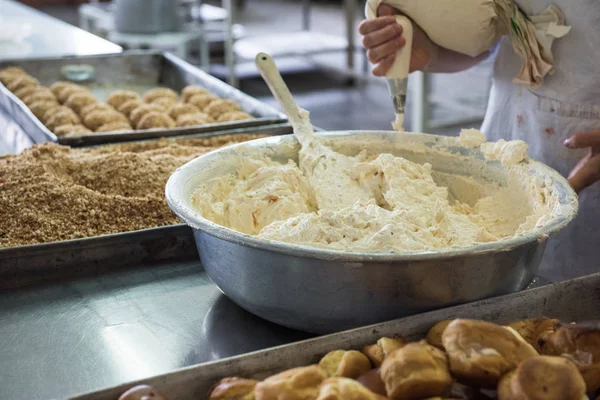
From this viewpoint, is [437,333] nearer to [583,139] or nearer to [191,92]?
[583,139]

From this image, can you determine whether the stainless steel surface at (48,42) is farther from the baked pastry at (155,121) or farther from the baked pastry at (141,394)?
the baked pastry at (141,394)

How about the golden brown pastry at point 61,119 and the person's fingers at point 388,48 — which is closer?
the person's fingers at point 388,48

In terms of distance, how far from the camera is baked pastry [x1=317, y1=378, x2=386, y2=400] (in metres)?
0.63

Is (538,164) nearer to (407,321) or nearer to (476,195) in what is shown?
(476,195)

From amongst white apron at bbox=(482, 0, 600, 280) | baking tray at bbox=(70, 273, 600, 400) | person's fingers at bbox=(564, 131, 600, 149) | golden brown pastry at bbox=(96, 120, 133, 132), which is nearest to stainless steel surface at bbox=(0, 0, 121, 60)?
golden brown pastry at bbox=(96, 120, 133, 132)

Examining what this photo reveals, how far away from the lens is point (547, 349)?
732 millimetres

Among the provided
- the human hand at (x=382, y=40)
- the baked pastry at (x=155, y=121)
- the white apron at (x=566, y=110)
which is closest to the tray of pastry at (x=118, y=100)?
the baked pastry at (x=155, y=121)

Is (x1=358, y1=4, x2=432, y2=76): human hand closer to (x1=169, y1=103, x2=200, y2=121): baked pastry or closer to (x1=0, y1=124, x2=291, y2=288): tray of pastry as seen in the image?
(x1=0, y1=124, x2=291, y2=288): tray of pastry

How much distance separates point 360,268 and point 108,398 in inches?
12.8

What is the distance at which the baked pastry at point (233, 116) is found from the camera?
6.78ft

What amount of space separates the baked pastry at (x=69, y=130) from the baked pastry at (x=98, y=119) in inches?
3.3

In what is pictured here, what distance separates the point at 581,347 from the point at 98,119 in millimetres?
1699

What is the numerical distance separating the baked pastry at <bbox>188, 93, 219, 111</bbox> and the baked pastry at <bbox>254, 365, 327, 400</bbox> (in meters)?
1.70

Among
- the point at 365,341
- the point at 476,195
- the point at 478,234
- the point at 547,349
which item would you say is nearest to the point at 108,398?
the point at 365,341
